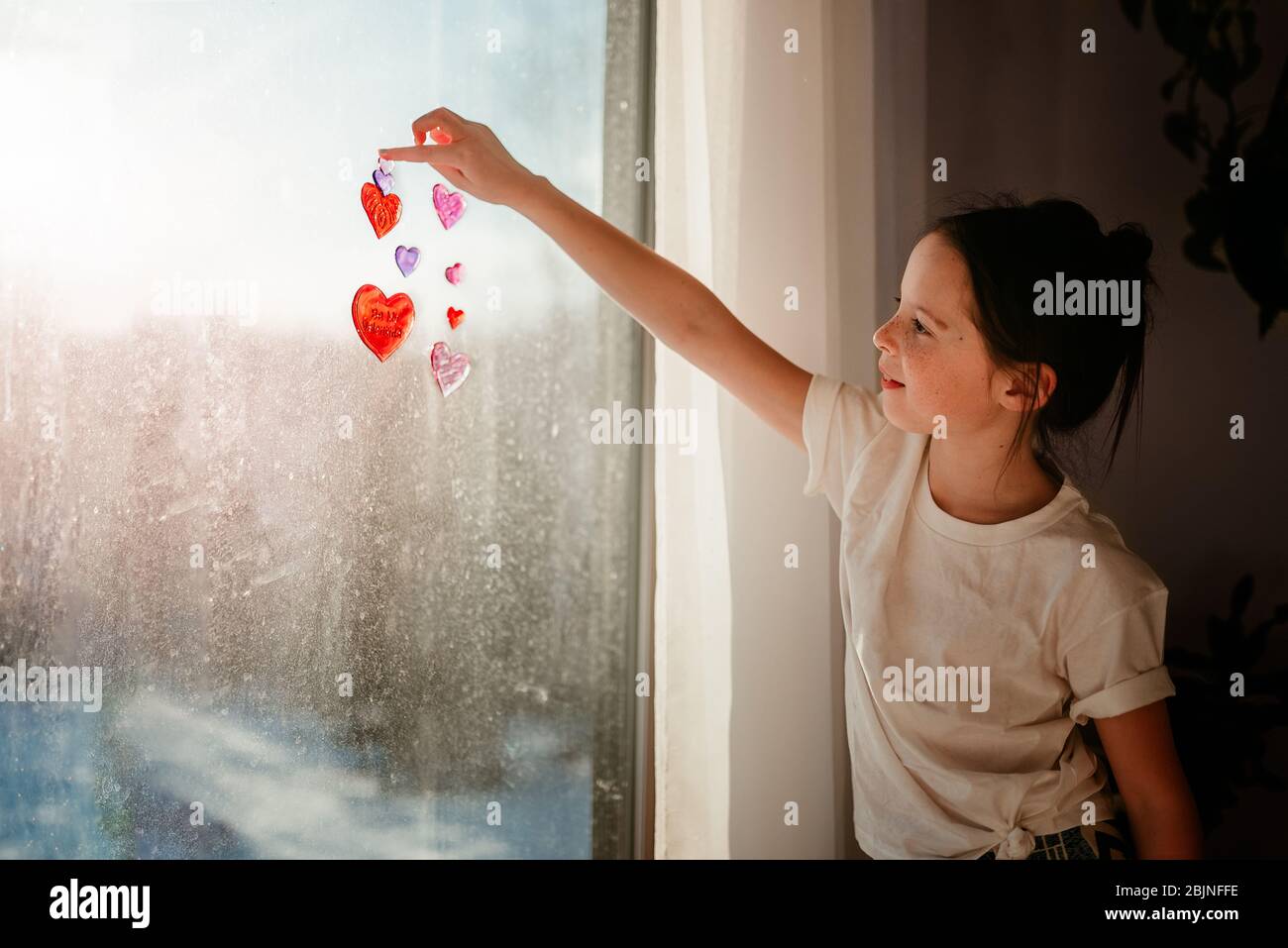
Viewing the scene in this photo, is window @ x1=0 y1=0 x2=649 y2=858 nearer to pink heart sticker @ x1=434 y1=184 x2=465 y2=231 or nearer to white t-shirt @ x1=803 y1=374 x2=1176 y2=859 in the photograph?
pink heart sticker @ x1=434 y1=184 x2=465 y2=231

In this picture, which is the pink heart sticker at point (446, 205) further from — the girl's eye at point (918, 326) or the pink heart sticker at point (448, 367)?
the girl's eye at point (918, 326)

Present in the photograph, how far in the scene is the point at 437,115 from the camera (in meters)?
1.38

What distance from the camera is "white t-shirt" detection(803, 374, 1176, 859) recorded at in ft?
4.14

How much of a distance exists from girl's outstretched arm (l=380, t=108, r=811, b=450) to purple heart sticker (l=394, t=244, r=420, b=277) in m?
0.14

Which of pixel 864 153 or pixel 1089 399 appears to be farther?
pixel 864 153

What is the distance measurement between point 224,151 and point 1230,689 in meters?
1.64

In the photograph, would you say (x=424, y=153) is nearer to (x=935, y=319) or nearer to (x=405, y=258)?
(x=405, y=258)

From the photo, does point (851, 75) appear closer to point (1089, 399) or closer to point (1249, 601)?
point (1089, 399)

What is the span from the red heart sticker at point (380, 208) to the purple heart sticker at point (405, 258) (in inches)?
1.3

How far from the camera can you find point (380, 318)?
57.5 inches
